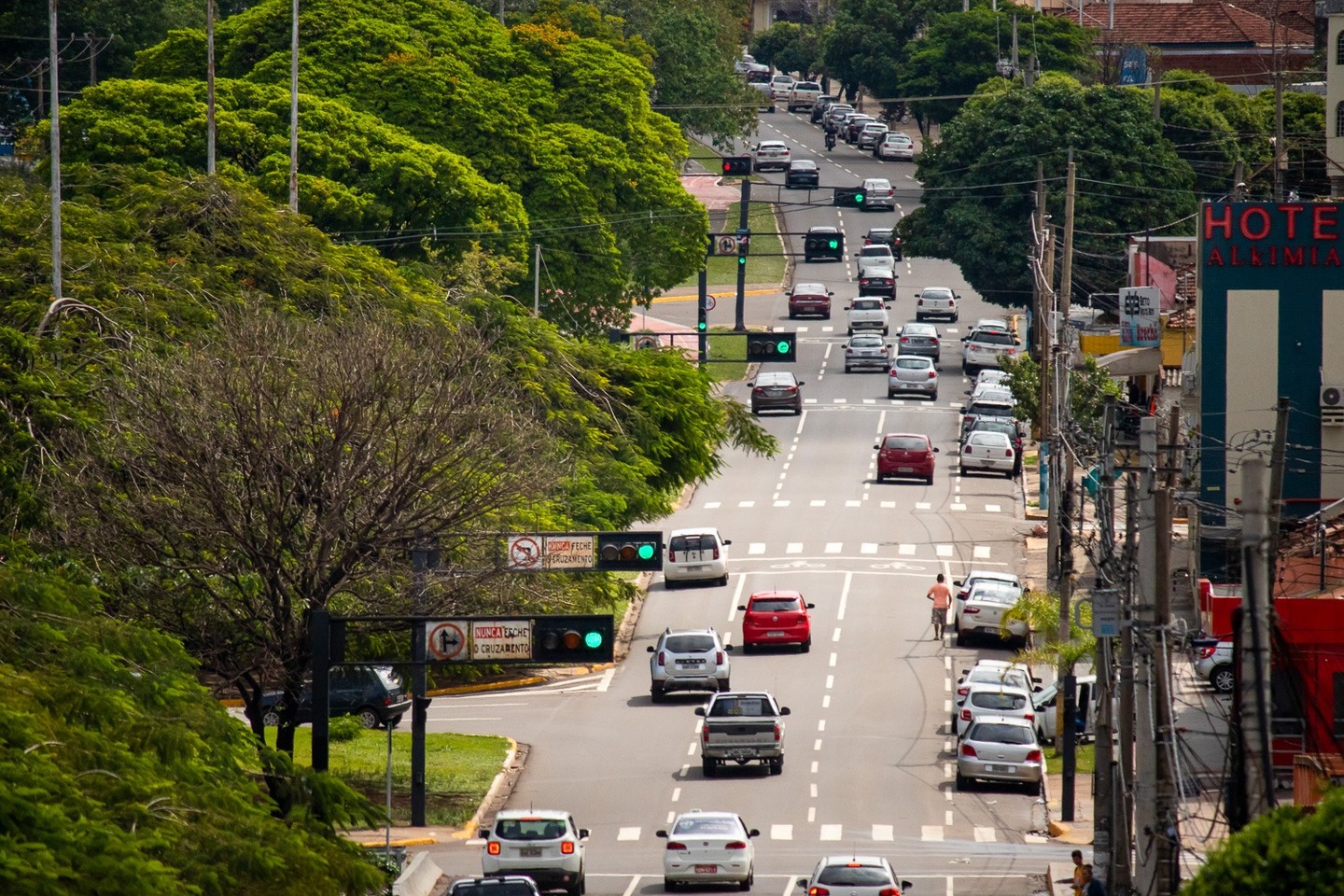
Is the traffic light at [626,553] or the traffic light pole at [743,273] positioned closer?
the traffic light at [626,553]

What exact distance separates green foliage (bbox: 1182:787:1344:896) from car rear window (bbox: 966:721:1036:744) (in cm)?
2303

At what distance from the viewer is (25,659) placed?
2125 cm

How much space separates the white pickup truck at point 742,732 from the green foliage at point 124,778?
12498 millimetres

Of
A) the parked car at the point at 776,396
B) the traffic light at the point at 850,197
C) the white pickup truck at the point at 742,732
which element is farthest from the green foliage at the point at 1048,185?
the white pickup truck at the point at 742,732

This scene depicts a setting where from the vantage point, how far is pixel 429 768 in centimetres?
3756

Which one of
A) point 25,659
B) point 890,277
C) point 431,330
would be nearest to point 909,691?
point 431,330

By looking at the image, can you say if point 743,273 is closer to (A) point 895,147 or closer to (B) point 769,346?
(B) point 769,346

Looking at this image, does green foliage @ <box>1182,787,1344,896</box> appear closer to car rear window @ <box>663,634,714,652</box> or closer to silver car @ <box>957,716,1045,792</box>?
silver car @ <box>957,716,1045,792</box>

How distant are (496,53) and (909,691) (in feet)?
104

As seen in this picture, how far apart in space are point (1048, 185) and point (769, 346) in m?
29.2

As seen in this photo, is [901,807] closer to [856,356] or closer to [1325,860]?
[1325,860]

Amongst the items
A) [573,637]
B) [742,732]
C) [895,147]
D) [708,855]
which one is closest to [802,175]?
[895,147]

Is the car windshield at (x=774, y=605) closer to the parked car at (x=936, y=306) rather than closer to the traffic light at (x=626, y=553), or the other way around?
the traffic light at (x=626, y=553)

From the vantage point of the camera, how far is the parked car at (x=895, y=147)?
4646 inches
